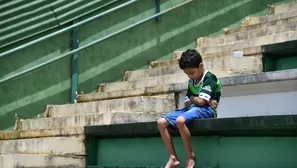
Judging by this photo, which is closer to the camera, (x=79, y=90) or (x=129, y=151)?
(x=129, y=151)

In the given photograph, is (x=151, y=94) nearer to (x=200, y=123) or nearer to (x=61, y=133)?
(x=61, y=133)

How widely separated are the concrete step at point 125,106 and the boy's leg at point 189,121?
1.45 m

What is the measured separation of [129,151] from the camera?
16.9 feet

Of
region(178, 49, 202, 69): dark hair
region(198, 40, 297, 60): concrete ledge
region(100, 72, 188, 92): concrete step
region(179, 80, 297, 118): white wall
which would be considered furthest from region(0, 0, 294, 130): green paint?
region(178, 49, 202, 69): dark hair

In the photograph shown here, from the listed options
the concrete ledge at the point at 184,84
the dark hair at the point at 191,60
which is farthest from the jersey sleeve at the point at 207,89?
the concrete ledge at the point at 184,84

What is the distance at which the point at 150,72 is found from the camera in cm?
726

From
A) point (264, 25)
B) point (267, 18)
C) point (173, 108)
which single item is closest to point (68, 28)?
point (173, 108)

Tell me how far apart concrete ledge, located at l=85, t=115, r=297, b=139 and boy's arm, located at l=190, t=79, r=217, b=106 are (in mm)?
182

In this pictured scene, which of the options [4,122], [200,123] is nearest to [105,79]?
[4,122]

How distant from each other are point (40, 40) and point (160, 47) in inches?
77.0

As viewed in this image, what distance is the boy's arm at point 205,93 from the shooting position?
4336 millimetres

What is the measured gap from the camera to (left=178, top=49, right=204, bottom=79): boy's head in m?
4.33

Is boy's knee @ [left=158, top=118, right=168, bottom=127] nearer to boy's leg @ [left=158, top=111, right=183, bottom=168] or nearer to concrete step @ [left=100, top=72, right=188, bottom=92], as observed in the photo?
boy's leg @ [left=158, top=111, right=183, bottom=168]

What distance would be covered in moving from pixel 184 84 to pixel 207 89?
1.32 m
